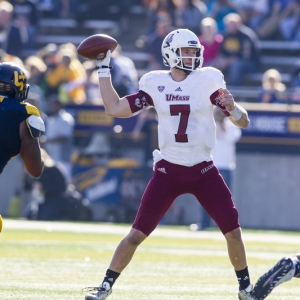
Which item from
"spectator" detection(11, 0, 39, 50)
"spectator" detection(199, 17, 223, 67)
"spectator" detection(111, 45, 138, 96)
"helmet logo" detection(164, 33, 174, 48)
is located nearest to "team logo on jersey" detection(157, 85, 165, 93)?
"helmet logo" detection(164, 33, 174, 48)

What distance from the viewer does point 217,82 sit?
21.2 ft

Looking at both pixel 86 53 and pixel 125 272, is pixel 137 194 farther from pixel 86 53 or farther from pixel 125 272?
pixel 86 53

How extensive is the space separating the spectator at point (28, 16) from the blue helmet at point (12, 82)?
1251cm

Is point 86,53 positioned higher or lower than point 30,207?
higher

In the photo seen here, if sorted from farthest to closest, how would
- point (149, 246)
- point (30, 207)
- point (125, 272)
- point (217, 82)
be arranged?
point (30, 207) → point (149, 246) → point (125, 272) → point (217, 82)

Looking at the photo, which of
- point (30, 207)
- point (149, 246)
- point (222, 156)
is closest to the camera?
point (149, 246)

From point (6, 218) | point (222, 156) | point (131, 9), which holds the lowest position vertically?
point (6, 218)

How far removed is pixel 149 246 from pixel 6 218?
4.69 metres

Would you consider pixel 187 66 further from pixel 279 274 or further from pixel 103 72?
pixel 279 274

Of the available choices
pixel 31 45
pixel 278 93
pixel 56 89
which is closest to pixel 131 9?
pixel 31 45

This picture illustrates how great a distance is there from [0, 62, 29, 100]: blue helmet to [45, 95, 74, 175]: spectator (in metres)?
8.53

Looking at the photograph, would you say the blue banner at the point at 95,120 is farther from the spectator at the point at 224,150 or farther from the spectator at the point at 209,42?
the spectator at the point at 224,150

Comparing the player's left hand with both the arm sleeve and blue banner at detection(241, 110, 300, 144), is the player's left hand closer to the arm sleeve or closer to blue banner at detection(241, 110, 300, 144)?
the arm sleeve

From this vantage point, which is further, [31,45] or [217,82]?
[31,45]
